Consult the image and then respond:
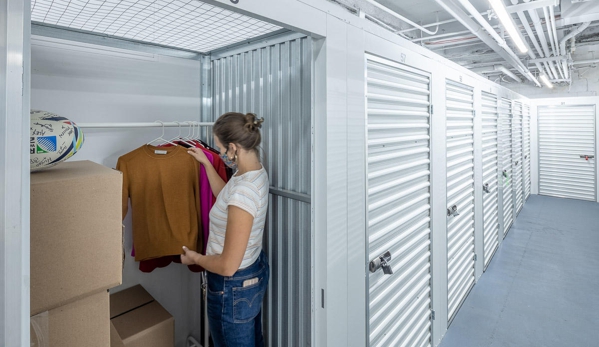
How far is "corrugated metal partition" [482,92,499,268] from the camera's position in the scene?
13.1 feet

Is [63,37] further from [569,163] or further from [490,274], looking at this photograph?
[569,163]

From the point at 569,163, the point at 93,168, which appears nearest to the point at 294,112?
the point at 93,168

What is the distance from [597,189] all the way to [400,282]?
846 centimetres

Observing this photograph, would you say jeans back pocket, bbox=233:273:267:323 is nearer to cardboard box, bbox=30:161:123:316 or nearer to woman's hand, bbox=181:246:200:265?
woman's hand, bbox=181:246:200:265

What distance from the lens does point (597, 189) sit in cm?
794

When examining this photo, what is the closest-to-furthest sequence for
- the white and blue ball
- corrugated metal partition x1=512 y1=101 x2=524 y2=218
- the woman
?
the white and blue ball < the woman < corrugated metal partition x1=512 y1=101 x2=524 y2=218

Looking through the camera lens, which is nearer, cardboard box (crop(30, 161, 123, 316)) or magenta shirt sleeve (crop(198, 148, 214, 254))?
cardboard box (crop(30, 161, 123, 316))

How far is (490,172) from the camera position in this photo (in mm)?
4246

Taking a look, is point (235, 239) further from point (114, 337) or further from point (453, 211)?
point (453, 211)

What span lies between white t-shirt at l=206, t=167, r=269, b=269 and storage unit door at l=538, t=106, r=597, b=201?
920 centimetres

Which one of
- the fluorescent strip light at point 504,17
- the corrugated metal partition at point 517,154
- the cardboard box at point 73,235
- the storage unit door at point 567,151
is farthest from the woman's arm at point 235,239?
the storage unit door at point 567,151

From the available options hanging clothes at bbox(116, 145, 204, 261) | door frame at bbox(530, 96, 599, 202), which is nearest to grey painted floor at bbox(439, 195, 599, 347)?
hanging clothes at bbox(116, 145, 204, 261)

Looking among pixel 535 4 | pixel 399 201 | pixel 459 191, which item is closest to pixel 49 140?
pixel 399 201

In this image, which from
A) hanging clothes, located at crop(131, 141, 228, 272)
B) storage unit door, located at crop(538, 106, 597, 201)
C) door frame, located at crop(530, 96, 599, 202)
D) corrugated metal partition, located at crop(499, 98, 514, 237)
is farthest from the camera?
storage unit door, located at crop(538, 106, 597, 201)
